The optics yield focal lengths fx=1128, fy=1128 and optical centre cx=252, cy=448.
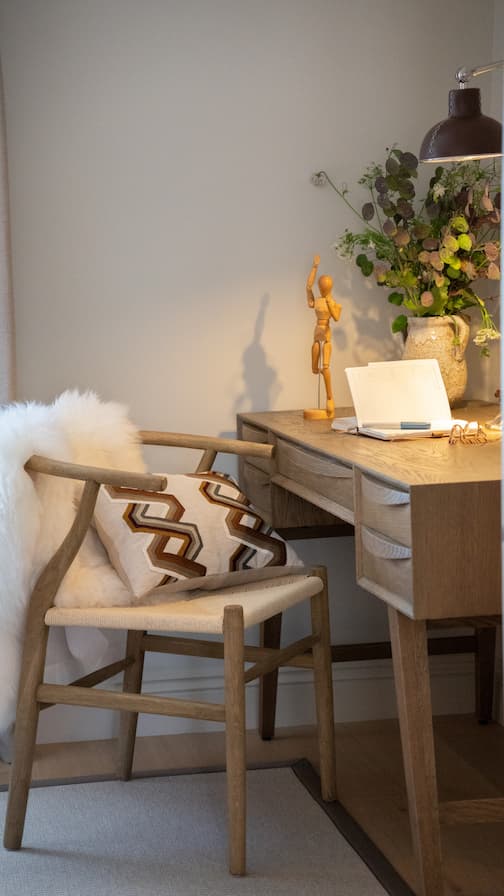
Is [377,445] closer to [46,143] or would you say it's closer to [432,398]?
[432,398]

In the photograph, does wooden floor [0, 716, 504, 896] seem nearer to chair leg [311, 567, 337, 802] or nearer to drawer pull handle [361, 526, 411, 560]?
chair leg [311, 567, 337, 802]

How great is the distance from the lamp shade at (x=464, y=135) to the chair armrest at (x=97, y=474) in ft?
2.88

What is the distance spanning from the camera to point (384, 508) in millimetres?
1874

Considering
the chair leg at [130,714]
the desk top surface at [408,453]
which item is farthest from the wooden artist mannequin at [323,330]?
the chair leg at [130,714]

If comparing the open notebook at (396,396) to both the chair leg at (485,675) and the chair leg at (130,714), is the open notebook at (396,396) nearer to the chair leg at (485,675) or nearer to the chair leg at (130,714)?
the chair leg at (130,714)

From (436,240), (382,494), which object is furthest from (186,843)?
(436,240)

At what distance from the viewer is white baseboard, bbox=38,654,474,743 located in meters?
2.90

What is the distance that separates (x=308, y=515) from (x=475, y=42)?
4.37 feet

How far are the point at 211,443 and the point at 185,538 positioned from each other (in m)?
0.39

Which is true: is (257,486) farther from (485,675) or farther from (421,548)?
(421,548)

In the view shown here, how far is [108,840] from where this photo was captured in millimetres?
2275

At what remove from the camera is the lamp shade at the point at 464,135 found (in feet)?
7.39

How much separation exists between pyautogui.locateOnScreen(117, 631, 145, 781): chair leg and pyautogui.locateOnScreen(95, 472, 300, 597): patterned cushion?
0.36m

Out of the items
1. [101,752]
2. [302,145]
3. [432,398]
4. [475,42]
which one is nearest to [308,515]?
[432,398]
